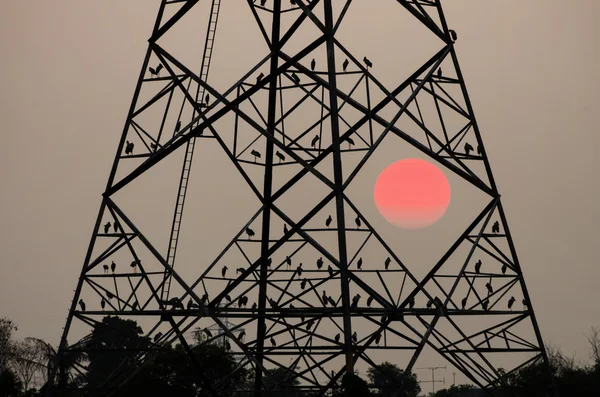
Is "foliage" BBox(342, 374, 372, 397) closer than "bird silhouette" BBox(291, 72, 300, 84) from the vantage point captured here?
Yes

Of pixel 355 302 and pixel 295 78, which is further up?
pixel 295 78

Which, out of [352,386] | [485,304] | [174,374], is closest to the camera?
[352,386]

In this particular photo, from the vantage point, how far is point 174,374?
267 ft

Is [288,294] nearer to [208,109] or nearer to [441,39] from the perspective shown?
[208,109]

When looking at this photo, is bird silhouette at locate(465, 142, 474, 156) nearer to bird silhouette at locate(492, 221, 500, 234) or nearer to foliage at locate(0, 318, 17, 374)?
bird silhouette at locate(492, 221, 500, 234)

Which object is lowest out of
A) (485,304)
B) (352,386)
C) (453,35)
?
(352,386)

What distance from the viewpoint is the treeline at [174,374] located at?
3759 cm

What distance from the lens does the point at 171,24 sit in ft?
129

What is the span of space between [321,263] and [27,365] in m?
81.9

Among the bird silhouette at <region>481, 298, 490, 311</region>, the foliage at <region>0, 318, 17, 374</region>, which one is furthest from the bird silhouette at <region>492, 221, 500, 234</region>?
the foliage at <region>0, 318, 17, 374</region>

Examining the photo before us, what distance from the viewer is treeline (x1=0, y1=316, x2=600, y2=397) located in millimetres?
37594

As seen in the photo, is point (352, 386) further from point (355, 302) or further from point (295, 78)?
point (295, 78)

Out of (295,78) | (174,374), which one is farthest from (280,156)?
(174,374)

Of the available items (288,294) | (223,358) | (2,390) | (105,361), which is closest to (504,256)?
(288,294)
